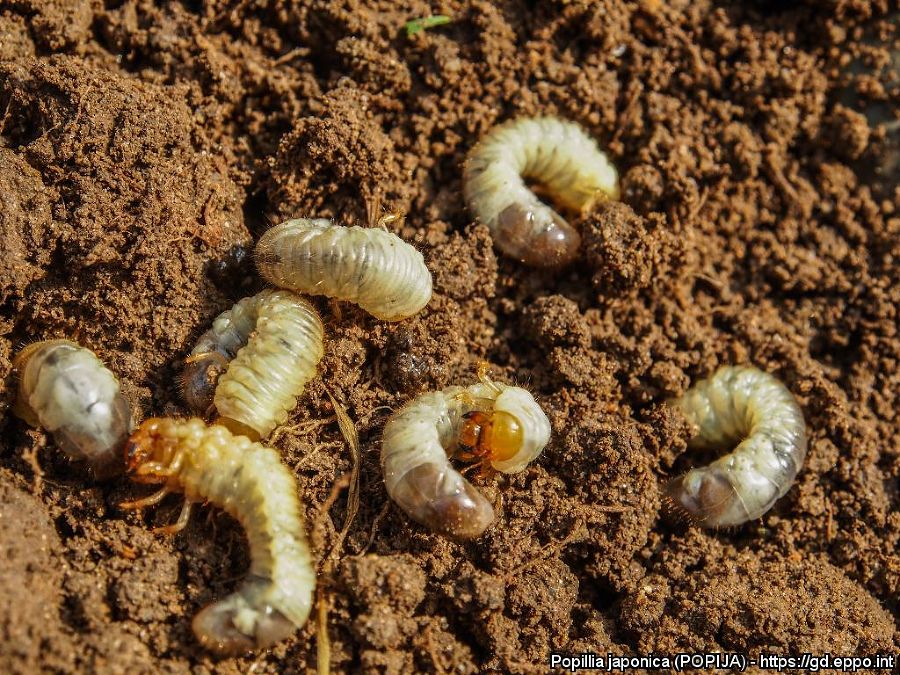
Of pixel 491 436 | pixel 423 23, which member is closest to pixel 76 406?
pixel 491 436

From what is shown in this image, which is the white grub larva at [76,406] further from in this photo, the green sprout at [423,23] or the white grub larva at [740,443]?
the white grub larva at [740,443]

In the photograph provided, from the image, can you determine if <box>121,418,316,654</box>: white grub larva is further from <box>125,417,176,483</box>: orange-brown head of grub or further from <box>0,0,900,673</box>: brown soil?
<box>0,0,900,673</box>: brown soil

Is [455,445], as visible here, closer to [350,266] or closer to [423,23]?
[350,266]

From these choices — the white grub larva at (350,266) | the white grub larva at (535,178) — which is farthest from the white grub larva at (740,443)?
the white grub larva at (350,266)

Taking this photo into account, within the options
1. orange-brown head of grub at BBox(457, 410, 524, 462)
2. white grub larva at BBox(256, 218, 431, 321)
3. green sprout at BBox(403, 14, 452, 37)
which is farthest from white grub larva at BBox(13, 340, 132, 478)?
green sprout at BBox(403, 14, 452, 37)

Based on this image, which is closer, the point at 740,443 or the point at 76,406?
the point at 76,406

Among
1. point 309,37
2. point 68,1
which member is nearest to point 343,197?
point 309,37

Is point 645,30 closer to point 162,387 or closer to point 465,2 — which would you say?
point 465,2
